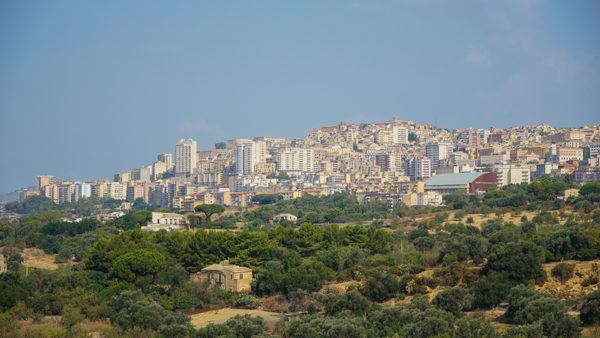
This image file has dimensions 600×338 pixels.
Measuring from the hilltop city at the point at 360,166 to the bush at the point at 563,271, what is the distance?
55.3 meters

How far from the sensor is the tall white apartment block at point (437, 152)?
132125mm

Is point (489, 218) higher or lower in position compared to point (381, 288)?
higher

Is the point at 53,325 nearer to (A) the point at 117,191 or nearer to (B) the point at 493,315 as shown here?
(B) the point at 493,315

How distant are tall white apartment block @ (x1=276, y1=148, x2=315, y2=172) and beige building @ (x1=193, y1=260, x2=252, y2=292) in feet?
334

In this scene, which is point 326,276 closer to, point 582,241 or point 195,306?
point 195,306

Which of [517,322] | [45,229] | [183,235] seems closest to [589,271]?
[517,322]

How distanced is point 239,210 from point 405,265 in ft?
152

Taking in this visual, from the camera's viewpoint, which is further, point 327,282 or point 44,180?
point 44,180

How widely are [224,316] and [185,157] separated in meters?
122

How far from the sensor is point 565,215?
46.5 meters

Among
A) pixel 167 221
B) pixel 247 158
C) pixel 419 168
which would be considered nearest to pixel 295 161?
pixel 247 158

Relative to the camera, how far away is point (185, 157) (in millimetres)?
150750

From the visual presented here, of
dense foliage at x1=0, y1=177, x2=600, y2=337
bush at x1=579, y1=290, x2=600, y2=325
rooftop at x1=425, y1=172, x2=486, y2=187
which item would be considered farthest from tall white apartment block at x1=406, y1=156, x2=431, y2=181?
bush at x1=579, y1=290, x2=600, y2=325

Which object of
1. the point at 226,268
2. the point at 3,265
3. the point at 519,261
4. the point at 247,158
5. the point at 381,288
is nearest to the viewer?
the point at 519,261
